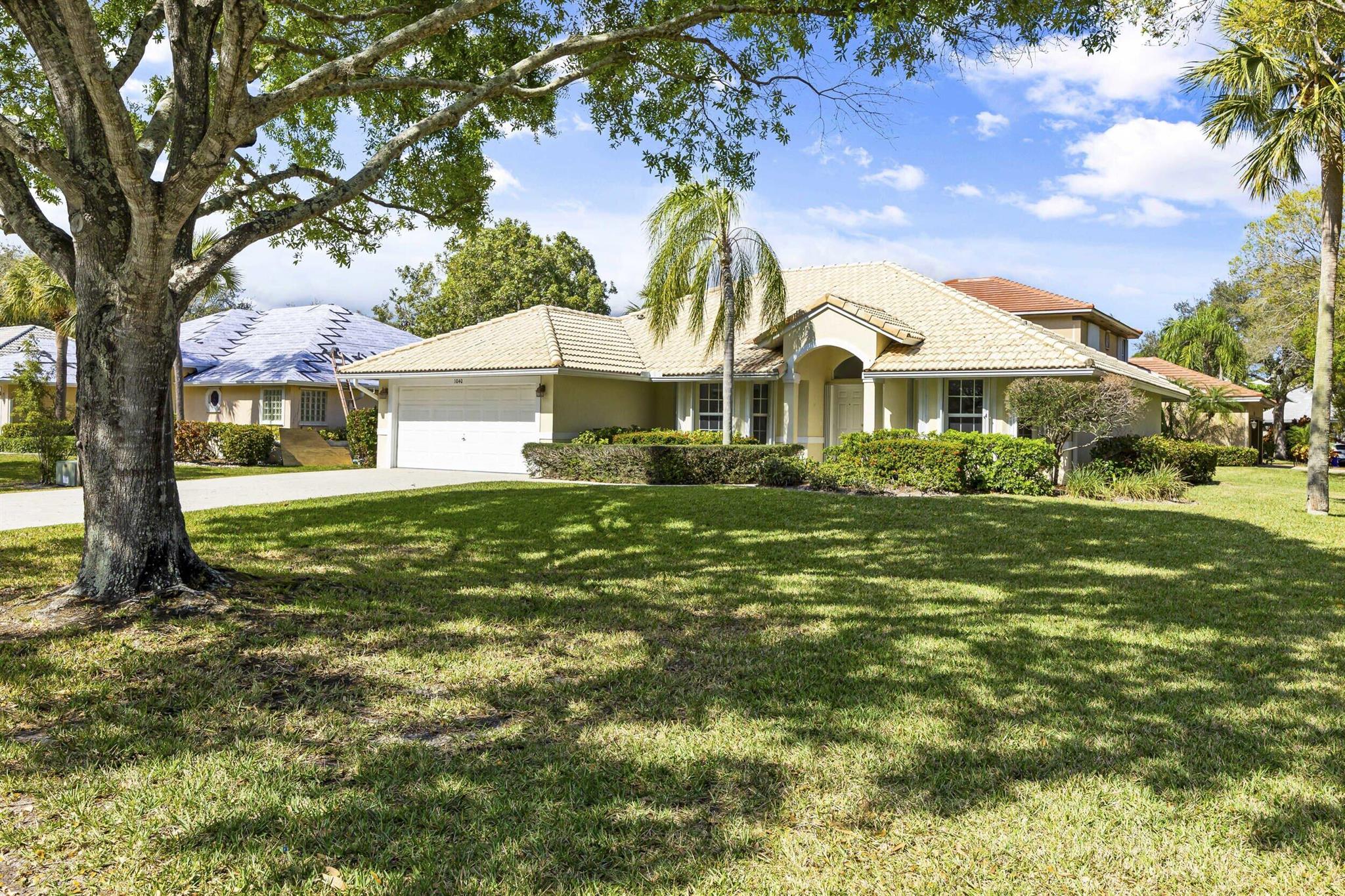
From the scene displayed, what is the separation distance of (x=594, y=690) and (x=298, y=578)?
4.59 metres

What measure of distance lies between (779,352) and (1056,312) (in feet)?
31.1

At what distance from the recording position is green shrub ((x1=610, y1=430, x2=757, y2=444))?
868 inches

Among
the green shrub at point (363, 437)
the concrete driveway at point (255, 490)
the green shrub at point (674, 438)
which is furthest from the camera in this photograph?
the green shrub at point (363, 437)

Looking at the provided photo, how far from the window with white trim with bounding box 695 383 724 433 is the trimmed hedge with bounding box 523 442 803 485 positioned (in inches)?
148

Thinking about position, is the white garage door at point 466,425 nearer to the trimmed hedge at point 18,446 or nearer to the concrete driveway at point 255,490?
the concrete driveway at point 255,490

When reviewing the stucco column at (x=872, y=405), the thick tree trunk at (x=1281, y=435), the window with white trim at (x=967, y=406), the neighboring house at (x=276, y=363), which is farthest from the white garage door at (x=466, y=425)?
the thick tree trunk at (x=1281, y=435)

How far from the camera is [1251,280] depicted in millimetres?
31406

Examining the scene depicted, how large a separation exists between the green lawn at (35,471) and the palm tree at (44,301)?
3.66 m

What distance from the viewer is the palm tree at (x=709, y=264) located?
1995 cm

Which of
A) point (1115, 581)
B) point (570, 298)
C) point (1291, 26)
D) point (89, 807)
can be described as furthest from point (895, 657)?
point (570, 298)

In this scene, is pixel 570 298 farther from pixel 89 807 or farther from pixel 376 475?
pixel 89 807

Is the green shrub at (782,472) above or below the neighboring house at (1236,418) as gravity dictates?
below

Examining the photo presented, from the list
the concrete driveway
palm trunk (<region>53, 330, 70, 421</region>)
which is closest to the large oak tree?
the concrete driveway

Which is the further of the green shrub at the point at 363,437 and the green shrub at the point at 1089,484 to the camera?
the green shrub at the point at 363,437
